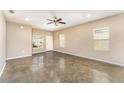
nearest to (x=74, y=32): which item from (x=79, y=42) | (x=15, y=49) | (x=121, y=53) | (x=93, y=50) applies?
(x=79, y=42)

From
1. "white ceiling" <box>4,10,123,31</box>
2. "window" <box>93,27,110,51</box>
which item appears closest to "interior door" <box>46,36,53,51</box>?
"white ceiling" <box>4,10,123,31</box>

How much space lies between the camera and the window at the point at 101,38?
4.91 m

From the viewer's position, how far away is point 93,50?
5.67m

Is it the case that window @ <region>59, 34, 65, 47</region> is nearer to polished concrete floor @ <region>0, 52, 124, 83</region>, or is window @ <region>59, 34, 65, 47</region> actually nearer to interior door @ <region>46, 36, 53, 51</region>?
interior door @ <region>46, 36, 53, 51</region>

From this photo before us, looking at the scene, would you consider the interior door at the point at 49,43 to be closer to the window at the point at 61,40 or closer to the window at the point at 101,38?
the window at the point at 61,40

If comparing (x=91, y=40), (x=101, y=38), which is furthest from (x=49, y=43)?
(x=101, y=38)

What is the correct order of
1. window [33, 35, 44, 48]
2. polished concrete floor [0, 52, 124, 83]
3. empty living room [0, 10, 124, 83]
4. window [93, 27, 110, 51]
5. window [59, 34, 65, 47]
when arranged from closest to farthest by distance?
polished concrete floor [0, 52, 124, 83] < empty living room [0, 10, 124, 83] < window [93, 27, 110, 51] < window [33, 35, 44, 48] < window [59, 34, 65, 47]

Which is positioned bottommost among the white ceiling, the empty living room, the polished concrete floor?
the polished concrete floor

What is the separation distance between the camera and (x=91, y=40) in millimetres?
5797

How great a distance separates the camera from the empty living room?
3371mm

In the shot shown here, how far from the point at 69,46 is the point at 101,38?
3.39 meters
